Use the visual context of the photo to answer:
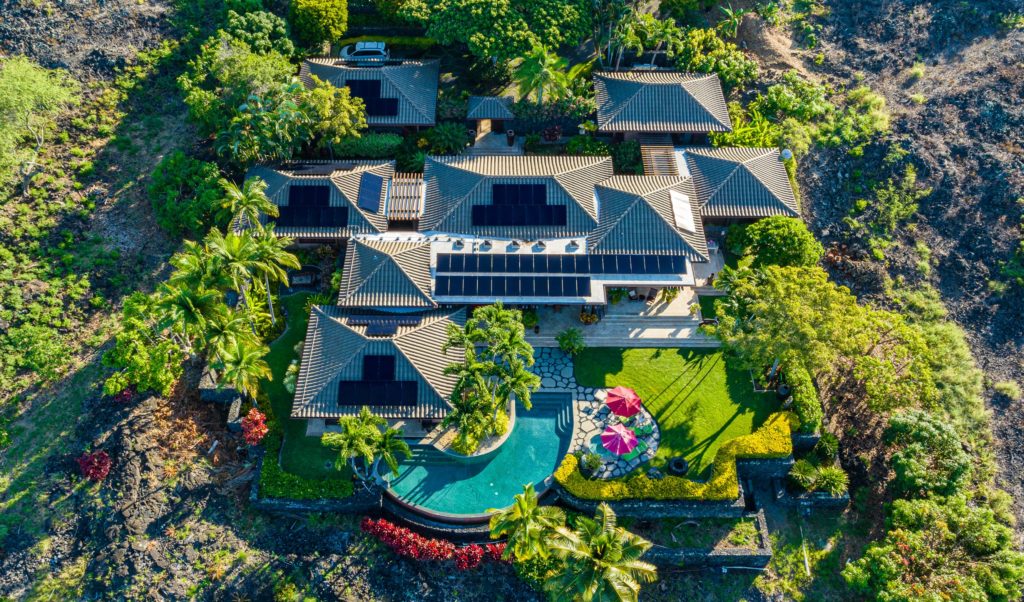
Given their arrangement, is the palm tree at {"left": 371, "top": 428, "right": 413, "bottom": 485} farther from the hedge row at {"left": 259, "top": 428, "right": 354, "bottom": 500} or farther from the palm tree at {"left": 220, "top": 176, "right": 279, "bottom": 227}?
the palm tree at {"left": 220, "top": 176, "right": 279, "bottom": 227}

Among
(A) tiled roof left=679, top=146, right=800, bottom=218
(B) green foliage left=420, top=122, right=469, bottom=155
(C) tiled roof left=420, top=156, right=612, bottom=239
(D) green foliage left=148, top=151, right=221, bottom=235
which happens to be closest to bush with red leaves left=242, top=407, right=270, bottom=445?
(D) green foliage left=148, top=151, right=221, bottom=235

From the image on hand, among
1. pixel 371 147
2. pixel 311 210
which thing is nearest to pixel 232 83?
pixel 371 147

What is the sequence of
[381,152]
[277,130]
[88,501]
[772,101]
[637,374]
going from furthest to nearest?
1. [772,101]
2. [381,152]
3. [277,130]
4. [637,374]
5. [88,501]

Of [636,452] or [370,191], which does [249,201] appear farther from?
[636,452]

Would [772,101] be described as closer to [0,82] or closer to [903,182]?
[903,182]

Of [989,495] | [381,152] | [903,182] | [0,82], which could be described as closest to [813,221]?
[903,182]
